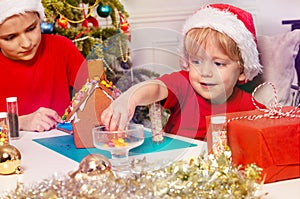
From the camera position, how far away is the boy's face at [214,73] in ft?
5.40

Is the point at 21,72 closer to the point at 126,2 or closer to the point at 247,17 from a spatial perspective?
the point at 247,17

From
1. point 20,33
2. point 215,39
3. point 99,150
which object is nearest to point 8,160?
point 99,150

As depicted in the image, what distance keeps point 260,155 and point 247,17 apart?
89cm

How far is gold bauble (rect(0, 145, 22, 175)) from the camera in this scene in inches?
51.1

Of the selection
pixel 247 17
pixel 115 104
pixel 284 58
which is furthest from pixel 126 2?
pixel 115 104

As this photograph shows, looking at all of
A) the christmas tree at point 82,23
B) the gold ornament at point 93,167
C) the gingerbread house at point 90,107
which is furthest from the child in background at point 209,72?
the christmas tree at point 82,23

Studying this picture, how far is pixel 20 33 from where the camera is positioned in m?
2.20

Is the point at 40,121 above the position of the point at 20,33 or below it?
below

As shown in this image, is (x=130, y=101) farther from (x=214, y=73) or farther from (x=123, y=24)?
(x=123, y=24)

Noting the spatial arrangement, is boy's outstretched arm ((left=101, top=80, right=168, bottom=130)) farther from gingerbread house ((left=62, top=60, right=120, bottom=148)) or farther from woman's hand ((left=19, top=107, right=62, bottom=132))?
woman's hand ((left=19, top=107, right=62, bottom=132))

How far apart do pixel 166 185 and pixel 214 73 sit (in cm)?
89

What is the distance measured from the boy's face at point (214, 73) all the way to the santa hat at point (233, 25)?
0.15ft

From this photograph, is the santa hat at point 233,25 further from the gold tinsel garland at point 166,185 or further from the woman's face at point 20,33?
the gold tinsel garland at point 166,185

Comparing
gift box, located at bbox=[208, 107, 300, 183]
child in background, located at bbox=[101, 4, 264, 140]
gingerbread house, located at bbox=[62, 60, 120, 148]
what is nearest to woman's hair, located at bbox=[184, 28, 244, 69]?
child in background, located at bbox=[101, 4, 264, 140]
